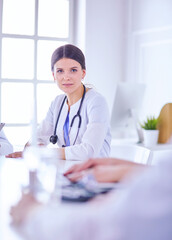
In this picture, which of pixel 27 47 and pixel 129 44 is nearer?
pixel 27 47

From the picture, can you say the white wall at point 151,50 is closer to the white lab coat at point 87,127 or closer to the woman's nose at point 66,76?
the white lab coat at point 87,127

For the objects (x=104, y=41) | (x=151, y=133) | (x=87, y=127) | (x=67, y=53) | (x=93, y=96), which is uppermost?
(x=104, y=41)

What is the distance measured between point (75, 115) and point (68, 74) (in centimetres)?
18

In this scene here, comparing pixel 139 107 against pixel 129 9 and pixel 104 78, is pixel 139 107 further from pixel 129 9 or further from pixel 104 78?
pixel 129 9

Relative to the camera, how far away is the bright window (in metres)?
2.30

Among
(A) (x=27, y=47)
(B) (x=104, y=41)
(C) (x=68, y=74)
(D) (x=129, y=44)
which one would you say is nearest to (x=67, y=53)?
(C) (x=68, y=74)

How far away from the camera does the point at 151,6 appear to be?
2.74 metres

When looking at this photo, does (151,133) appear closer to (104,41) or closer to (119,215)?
(104,41)

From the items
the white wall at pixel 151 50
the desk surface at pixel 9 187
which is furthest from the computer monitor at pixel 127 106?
the desk surface at pixel 9 187

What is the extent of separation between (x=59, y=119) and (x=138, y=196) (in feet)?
3.56

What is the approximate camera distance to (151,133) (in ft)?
7.14

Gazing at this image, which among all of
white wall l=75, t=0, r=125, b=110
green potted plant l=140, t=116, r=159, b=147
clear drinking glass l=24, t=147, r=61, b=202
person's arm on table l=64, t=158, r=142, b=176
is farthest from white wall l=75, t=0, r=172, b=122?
clear drinking glass l=24, t=147, r=61, b=202

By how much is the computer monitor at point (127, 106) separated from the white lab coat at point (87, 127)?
0.65 meters

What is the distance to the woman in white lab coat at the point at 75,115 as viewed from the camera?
1.36 meters
